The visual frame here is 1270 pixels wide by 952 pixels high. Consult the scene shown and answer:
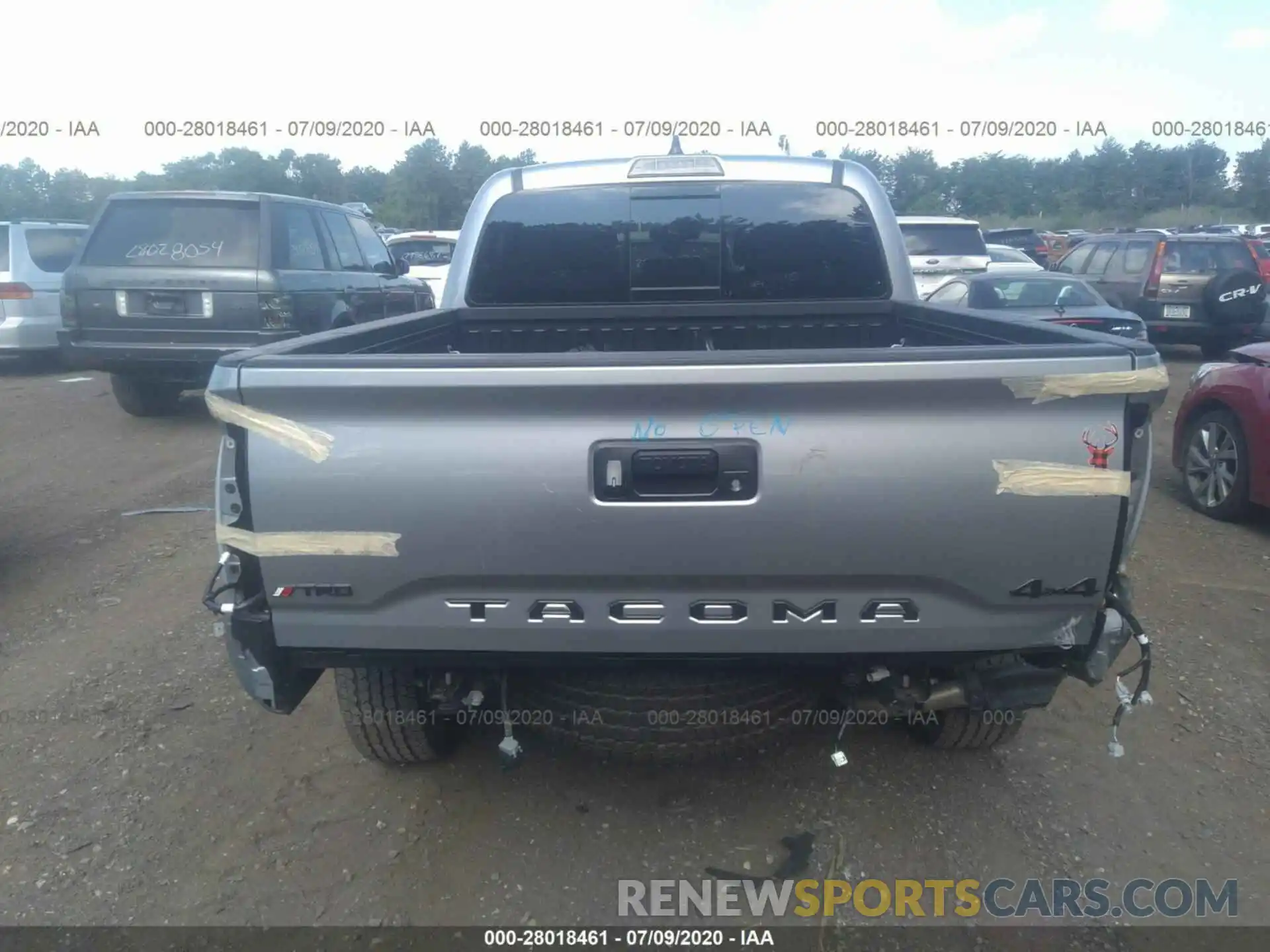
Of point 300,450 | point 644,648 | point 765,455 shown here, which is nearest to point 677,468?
point 765,455

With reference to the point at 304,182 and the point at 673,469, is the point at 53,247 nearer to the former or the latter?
the point at 673,469

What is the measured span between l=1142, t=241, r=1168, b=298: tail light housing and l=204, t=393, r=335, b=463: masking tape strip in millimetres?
13859

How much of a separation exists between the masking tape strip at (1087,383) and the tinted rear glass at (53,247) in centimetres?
1162

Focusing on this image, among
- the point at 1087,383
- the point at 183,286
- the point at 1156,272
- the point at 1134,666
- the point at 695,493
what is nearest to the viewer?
the point at 1087,383

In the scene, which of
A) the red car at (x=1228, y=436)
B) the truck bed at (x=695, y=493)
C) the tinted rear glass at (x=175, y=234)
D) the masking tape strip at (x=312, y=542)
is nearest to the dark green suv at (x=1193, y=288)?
the red car at (x=1228, y=436)

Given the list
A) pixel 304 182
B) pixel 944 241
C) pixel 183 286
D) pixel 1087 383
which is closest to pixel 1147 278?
pixel 944 241

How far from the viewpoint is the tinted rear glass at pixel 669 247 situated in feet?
13.8

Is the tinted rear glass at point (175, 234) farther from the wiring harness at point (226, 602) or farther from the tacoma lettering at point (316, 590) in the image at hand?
the tacoma lettering at point (316, 590)

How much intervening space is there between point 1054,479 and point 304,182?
2457 cm

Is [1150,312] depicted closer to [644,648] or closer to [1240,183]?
[644,648]

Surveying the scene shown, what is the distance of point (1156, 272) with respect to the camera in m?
13.7

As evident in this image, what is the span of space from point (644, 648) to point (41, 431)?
332 inches

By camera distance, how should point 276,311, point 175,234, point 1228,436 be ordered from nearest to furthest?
1. point 1228,436
2. point 276,311
3. point 175,234

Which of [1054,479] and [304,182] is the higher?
[304,182]
